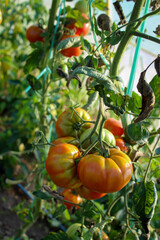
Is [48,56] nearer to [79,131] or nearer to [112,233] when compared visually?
[79,131]

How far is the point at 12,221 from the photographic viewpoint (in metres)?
1.43

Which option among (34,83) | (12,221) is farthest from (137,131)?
(12,221)

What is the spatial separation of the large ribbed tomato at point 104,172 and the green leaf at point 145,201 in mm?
98

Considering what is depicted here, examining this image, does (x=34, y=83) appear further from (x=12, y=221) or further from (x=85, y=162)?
(x=12, y=221)

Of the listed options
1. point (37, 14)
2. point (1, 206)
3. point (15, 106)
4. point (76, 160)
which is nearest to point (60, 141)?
point (76, 160)

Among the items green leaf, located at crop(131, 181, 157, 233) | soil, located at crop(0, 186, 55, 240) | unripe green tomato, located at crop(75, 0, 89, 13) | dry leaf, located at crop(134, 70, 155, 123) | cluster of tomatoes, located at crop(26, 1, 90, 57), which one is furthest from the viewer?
soil, located at crop(0, 186, 55, 240)

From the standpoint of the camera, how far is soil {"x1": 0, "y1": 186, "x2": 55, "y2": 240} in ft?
4.43

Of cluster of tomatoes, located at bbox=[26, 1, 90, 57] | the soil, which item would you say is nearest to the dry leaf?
cluster of tomatoes, located at bbox=[26, 1, 90, 57]

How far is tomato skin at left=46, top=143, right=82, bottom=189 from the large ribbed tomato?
44 mm

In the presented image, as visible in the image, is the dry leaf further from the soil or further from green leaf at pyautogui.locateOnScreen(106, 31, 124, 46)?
the soil

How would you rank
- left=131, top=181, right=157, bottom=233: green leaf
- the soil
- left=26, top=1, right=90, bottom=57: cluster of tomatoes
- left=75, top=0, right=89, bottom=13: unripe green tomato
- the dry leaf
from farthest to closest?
the soil
left=75, top=0, right=89, bottom=13: unripe green tomato
left=26, top=1, right=90, bottom=57: cluster of tomatoes
left=131, top=181, right=157, bottom=233: green leaf
the dry leaf

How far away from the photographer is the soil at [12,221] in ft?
4.43

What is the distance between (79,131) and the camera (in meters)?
0.63

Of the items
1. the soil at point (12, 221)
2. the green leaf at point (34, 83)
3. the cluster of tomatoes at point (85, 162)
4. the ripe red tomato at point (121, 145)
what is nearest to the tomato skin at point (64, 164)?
the cluster of tomatoes at point (85, 162)
